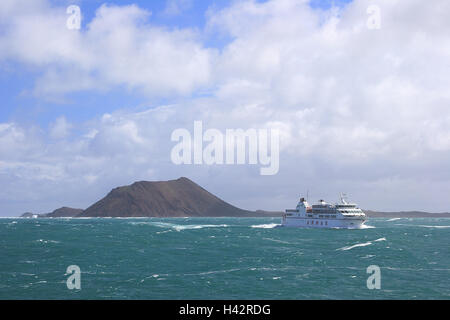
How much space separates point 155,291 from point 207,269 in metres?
13.8

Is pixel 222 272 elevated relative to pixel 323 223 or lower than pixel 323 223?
elevated

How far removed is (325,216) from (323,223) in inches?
111

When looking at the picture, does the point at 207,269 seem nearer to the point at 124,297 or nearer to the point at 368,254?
the point at 124,297

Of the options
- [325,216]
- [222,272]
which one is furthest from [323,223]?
[222,272]

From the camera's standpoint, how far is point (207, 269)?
54250 mm

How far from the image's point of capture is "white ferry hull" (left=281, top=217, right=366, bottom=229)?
147875 mm

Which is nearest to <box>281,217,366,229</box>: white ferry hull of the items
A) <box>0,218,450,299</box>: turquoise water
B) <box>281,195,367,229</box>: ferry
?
<box>281,195,367,229</box>: ferry

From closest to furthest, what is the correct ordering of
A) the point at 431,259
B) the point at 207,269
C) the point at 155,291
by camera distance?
the point at 155,291, the point at 207,269, the point at 431,259

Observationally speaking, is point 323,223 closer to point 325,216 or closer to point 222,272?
point 325,216

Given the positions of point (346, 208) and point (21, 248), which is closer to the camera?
point (21, 248)

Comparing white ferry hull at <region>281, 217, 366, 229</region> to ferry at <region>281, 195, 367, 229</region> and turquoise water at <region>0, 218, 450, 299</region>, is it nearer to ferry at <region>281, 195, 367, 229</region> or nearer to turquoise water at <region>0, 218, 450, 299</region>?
ferry at <region>281, 195, 367, 229</region>

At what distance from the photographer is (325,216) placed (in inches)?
6068
